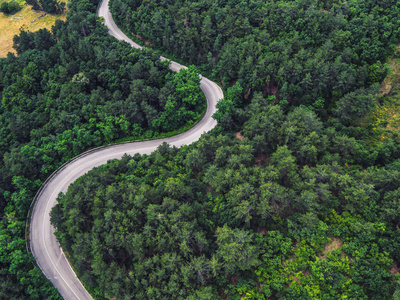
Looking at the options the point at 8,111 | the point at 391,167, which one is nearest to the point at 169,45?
the point at 8,111

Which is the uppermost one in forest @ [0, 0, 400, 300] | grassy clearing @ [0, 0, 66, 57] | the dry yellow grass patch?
grassy clearing @ [0, 0, 66, 57]

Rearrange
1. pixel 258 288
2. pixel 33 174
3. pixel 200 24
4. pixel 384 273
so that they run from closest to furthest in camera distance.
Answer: pixel 384 273 → pixel 258 288 → pixel 33 174 → pixel 200 24

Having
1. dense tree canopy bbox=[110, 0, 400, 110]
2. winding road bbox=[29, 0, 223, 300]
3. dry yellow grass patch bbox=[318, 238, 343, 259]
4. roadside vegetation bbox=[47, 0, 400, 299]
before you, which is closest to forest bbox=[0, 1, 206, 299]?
winding road bbox=[29, 0, 223, 300]

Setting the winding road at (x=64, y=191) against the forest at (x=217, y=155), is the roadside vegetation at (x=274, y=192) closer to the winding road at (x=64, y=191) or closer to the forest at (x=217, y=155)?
the forest at (x=217, y=155)

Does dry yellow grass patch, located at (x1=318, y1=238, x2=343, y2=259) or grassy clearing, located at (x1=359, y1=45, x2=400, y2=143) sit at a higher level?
grassy clearing, located at (x1=359, y1=45, x2=400, y2=143)

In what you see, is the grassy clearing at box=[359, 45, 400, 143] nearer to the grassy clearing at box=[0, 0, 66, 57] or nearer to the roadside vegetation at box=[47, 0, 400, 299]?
the roadside vegetation at box=[47, 0, 400, 299]

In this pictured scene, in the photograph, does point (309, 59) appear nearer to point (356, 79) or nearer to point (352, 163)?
point (356, 79)

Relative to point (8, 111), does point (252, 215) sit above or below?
below
